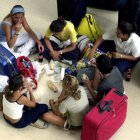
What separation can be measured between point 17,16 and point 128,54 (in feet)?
3.83

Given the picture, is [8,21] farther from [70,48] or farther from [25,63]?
[70,48]

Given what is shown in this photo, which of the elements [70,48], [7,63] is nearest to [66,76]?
[7,63]

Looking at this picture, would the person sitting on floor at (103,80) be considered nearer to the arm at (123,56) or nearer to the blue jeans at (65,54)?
the arm at (123,56)

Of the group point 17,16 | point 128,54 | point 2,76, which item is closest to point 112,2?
point 128,54

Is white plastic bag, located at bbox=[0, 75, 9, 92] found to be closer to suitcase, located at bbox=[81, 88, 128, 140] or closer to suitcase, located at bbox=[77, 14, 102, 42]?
suitcase, located at bbox=[81, 88, 128, 140]

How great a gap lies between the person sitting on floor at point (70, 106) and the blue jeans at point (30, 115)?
0.06 metres

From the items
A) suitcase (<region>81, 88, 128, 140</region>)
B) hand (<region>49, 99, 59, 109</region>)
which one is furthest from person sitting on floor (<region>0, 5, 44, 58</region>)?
suitcase (<region>81, 88, 128, 140</region>)

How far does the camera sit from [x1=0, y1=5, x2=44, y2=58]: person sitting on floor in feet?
10.5

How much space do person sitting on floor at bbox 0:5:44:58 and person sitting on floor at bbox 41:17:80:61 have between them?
3.6 inches

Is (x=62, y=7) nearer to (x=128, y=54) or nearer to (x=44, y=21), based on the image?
(x=44, y=21)

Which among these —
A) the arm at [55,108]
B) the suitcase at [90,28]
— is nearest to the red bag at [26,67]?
the arm at [55,108]

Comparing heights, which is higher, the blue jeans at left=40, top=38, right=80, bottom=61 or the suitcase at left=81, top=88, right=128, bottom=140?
the blue jeans at left=40, top=38, right=80, bottom=61

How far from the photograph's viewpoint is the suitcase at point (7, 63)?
299 centimetres

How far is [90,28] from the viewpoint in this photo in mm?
3549
